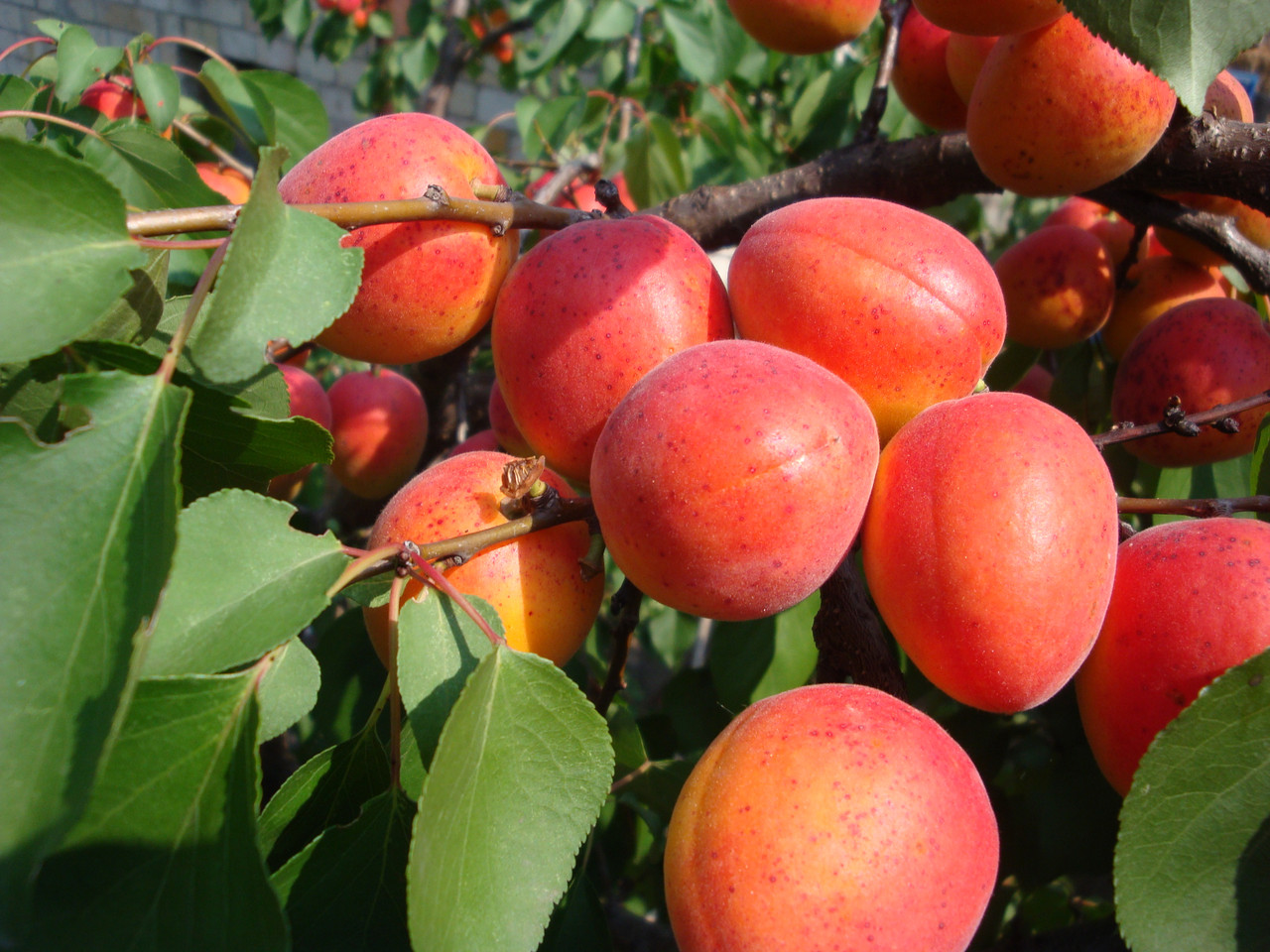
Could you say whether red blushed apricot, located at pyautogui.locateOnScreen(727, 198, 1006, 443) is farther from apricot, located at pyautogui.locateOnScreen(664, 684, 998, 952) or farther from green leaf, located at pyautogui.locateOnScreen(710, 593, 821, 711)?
green leaf, located at pyautogui.locateOnScreen(710, 593, 821, 711)

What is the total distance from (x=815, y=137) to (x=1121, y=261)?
2.69ft

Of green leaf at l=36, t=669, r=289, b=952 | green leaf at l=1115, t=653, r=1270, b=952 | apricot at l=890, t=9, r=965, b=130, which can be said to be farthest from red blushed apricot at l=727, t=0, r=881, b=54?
green leaf at l=36, t=669, r=289, b=952

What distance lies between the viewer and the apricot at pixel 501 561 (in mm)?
601

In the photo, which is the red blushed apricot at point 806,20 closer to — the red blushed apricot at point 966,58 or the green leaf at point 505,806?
the red blushed apricot at point 966,58

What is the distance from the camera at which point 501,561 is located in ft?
1.98

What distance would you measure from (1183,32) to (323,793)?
2.39ft

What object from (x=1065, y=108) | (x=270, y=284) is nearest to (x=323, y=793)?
(x=270, y=284)

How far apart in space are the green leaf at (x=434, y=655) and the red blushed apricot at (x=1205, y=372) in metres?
0.74

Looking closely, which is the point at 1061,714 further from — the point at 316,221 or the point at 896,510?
the point at 316,221

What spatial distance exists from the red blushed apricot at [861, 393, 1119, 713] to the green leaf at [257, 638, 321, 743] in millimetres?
368

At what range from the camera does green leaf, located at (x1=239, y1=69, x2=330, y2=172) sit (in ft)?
4.51

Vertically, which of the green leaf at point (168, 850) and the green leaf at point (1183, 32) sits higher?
the green leaf at point (1183, 32)

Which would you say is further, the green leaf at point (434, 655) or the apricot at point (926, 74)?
the apricot at point (926, 74)

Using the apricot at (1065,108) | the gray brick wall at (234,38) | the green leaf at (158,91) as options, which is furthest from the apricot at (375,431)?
the gray brick wall at (234,38)
